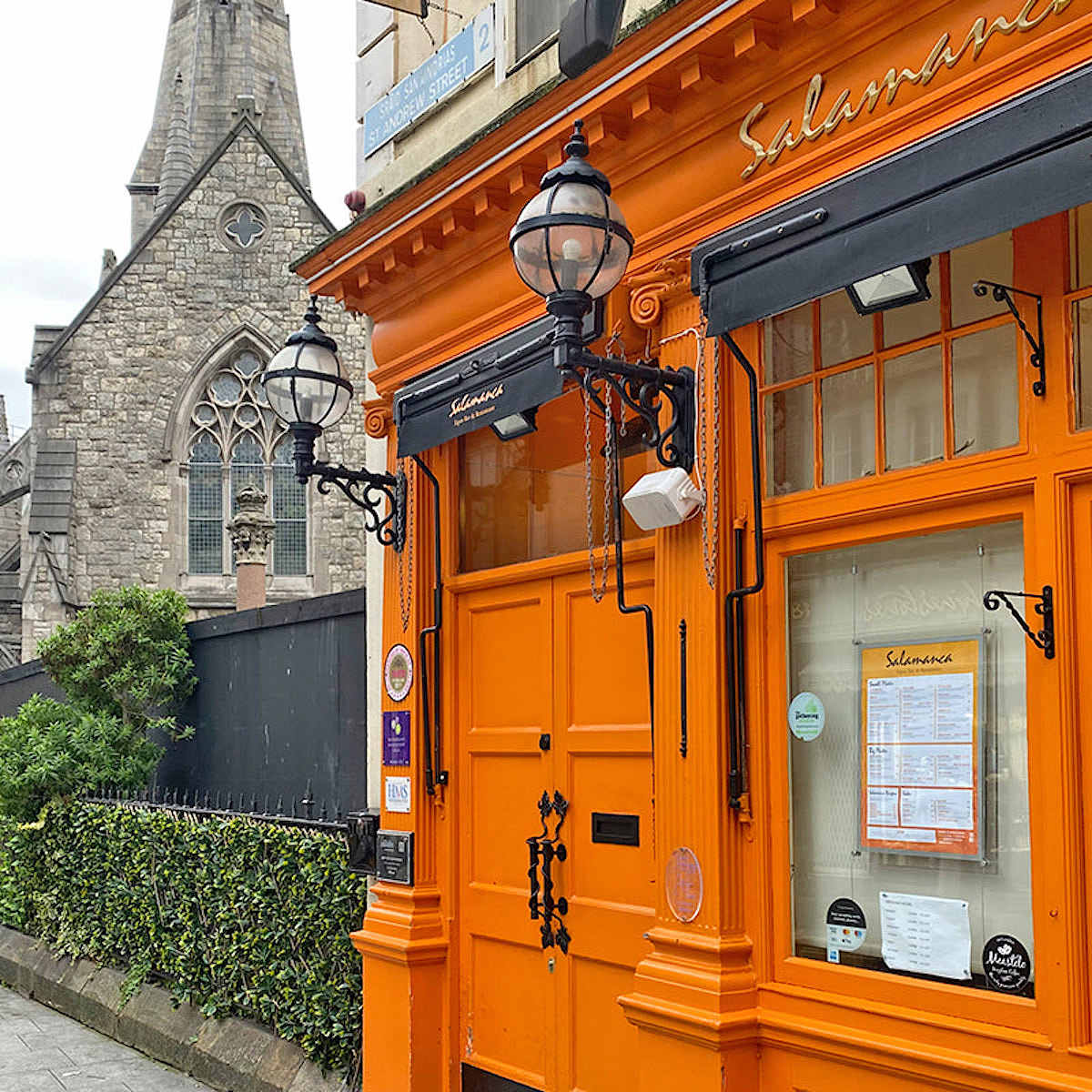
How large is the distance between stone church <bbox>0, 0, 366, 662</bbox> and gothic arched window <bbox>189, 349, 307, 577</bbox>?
0.09 feet

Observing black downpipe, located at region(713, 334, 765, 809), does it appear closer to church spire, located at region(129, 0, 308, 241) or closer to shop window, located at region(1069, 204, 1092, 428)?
shop window, located at region(1069, 204, 1092, 428)

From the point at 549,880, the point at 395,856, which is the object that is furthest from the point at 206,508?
the point at 549,880

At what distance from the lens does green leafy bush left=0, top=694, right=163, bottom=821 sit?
12844mm

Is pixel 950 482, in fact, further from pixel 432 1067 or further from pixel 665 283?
pixel 432 1067

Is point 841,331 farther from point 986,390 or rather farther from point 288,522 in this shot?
point 288,522

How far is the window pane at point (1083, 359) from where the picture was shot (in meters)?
4.66

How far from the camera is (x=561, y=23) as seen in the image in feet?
22.7

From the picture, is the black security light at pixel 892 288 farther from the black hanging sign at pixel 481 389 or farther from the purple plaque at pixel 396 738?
the purple plaque at pixel 396 738

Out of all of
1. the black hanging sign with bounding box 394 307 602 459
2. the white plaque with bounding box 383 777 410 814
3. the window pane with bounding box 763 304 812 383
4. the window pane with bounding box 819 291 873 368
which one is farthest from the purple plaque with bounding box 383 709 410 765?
the window pane with bounding box 819 291 873 368

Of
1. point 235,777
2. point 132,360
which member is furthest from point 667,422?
point 132,360

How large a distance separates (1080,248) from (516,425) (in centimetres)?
336

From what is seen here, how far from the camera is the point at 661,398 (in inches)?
246

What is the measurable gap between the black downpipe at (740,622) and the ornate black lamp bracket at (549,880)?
1448mm

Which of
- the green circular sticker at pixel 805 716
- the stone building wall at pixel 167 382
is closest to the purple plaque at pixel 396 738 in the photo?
the green circular sticker at pixel 805 716
